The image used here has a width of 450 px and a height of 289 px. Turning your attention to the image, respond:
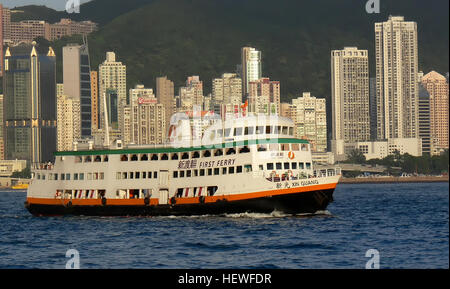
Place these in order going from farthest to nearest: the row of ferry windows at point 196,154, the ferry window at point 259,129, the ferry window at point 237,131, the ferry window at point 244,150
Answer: the ferry window at point 237,131 → the ferry window at point 259,129 → the row of ferry windows at point 196,154 → the ferry window at point 244,150

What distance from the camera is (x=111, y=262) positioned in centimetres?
3475

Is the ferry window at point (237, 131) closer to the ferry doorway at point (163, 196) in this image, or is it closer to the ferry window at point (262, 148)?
the ferry window at point (262, 148)

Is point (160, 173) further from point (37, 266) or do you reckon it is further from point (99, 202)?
point (37, 266)

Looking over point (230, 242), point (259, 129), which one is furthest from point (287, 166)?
point (230, 242)

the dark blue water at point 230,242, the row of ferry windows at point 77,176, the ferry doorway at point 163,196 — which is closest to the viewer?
the dark blue water at point 230,242

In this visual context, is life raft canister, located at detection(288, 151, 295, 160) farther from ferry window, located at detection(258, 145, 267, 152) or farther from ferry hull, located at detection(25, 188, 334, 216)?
ferry hull, located at detection(25, 188, 334, 216)

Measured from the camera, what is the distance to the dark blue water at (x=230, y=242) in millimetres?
34344

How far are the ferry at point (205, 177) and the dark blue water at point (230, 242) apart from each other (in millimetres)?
1184

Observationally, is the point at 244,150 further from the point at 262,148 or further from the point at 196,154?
the point at 196,154

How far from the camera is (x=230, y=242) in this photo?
4069 cm

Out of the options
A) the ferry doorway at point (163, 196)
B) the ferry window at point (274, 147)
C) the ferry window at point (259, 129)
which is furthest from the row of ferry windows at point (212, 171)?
the ferry window at point (259, 129)

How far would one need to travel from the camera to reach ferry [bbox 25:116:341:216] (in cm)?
5344

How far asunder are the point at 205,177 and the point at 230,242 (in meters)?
15.3
